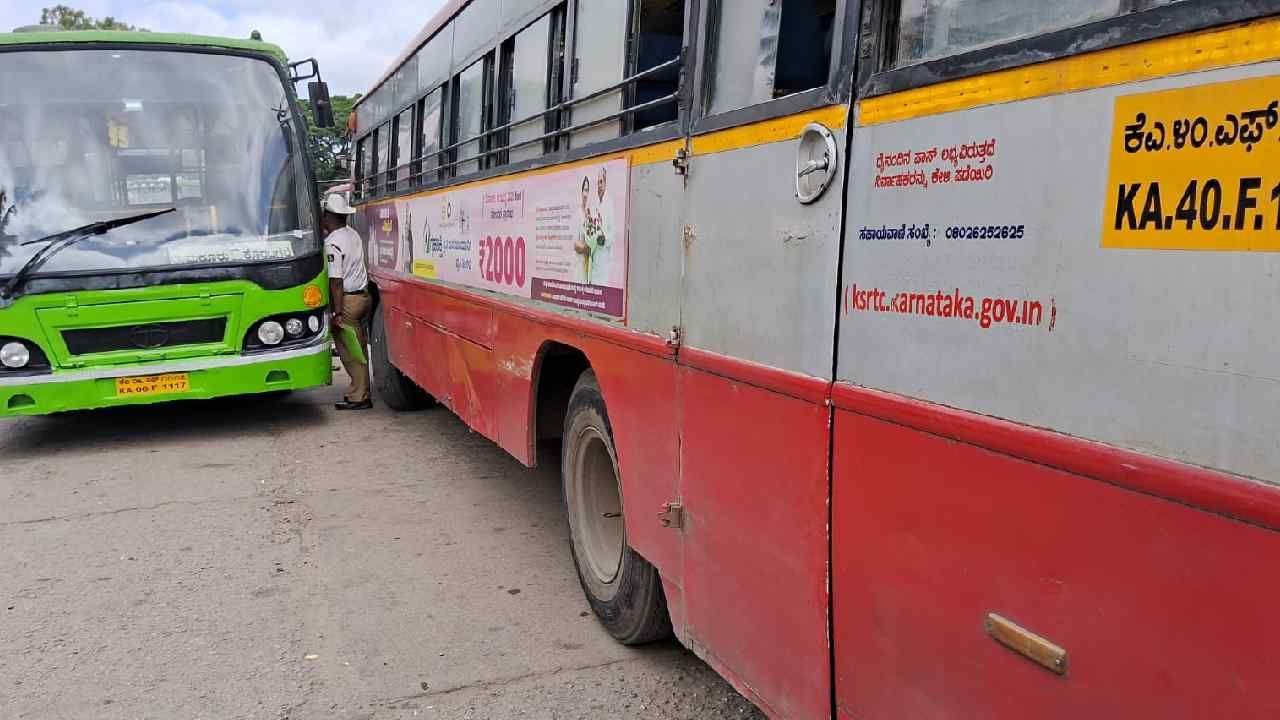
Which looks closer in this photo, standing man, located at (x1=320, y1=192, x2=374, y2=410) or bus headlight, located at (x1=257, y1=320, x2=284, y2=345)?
bus headlight, located at (x1=257, y1=320, x2=284, y2=345)

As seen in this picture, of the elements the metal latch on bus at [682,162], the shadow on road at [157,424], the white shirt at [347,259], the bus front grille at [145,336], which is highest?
the metal latch on bus at [682,162]

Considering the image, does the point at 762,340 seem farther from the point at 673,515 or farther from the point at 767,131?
the point at 673,515

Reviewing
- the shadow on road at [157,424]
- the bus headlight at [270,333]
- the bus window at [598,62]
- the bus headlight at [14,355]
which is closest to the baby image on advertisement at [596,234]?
the bus window at [598,62]

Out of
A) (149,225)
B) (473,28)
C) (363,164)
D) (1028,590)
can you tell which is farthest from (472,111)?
(363,164)

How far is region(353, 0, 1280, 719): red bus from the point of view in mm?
1308

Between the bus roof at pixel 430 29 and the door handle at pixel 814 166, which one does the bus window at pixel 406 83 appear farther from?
the door handle at pixel 814 166

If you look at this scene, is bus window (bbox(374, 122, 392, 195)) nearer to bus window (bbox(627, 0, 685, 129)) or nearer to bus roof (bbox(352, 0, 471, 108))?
bus roof (bbox(352, 0, 471, 108))

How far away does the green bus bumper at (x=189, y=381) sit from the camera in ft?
21.0

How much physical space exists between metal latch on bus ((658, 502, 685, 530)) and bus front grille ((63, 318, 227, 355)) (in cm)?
503

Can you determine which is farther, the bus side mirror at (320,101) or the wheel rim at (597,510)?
the bus side mirror at (320,101)

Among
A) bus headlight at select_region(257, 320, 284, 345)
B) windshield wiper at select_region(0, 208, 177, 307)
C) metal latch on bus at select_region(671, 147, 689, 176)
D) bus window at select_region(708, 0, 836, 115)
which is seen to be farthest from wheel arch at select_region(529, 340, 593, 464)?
windshield wiper at select_region(0, 208, 177, 307)

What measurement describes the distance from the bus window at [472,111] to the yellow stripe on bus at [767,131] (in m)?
2.55

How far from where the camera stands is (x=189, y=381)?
6.75 metres

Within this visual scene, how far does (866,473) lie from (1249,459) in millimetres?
789
